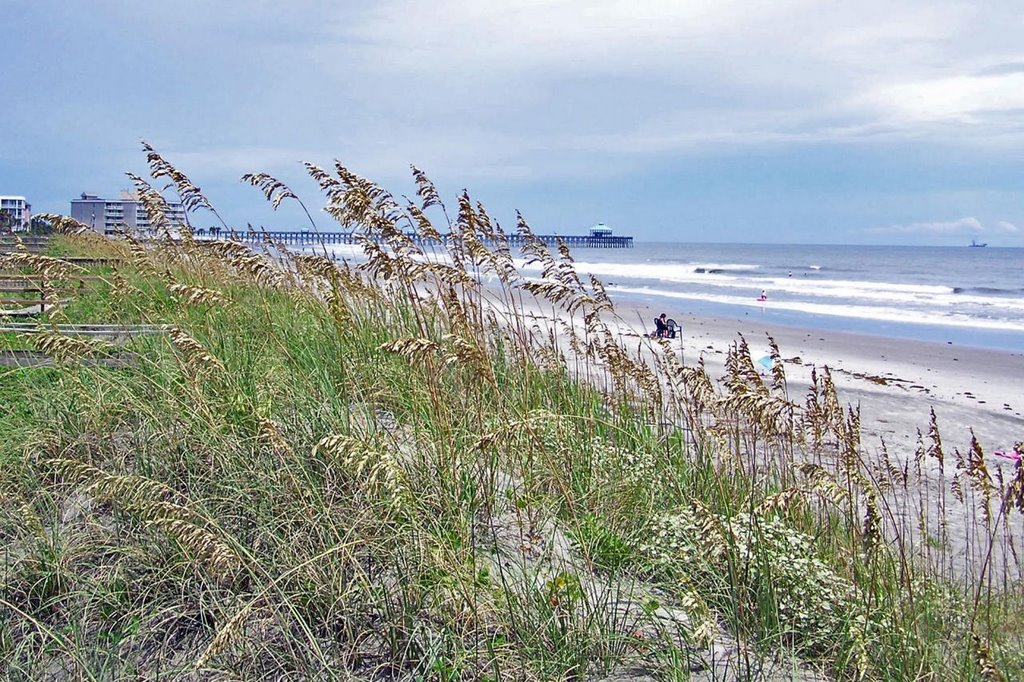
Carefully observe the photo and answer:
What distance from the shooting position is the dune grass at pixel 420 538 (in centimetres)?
292

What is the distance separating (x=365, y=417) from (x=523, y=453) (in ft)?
2.46

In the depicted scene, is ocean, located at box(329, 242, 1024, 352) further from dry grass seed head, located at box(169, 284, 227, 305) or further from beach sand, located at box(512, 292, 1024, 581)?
dry grass seed head, located at box(169, 284, 227, 305)

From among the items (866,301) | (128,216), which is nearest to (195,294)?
(128,216)

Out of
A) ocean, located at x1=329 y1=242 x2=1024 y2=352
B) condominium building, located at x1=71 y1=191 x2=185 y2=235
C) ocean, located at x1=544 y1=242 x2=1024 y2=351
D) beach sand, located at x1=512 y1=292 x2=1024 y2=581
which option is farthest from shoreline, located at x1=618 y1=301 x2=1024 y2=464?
condominium building, located at x1=71 y1=191 x2=185 y2=235

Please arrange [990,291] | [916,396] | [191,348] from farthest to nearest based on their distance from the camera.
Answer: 1. [990,291]
2. [916,396]
3. [191,348]

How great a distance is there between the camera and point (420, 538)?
3078 millimetres

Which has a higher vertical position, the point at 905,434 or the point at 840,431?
the point at 840,431

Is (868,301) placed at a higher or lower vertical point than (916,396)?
→ lower

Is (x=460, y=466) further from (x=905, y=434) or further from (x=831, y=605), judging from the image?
(x=905, y=434)

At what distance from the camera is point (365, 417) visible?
404 cm

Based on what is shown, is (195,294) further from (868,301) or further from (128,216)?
(868,301)

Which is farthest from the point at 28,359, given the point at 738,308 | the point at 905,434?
the point at 738,308

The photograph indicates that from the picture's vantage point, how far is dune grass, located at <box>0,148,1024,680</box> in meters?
2.92

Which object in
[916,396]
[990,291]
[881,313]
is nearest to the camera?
[916,396]
